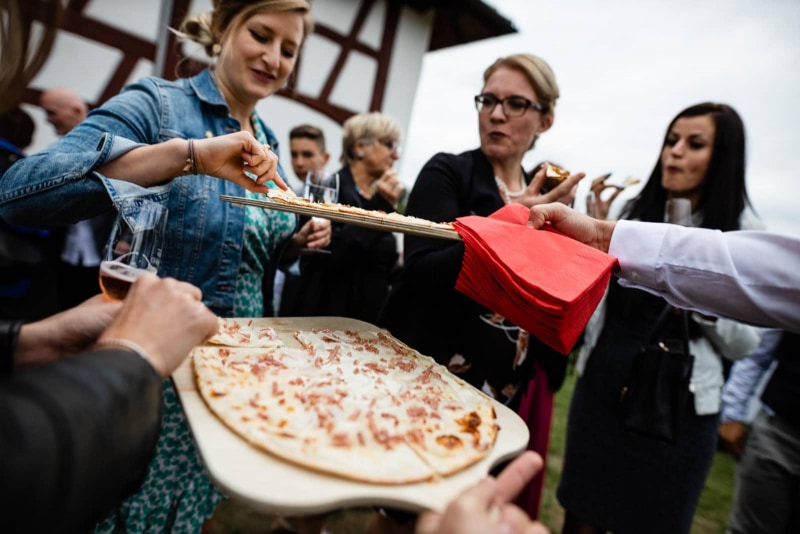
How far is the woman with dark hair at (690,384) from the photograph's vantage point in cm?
233

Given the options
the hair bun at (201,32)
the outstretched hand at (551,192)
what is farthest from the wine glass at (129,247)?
the outstretched hand at (551,192)

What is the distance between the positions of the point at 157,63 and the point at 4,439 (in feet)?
22.8

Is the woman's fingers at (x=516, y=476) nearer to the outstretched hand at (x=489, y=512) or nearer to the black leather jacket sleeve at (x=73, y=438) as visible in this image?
the outstretched hand at (x=489, y=512)

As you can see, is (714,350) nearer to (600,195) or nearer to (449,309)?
(600,195)

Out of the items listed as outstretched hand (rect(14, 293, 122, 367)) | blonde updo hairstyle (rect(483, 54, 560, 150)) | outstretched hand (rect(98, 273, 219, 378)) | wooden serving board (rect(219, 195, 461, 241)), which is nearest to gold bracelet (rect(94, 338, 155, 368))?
outstretched hand (rect(98, 273, 219, 378))

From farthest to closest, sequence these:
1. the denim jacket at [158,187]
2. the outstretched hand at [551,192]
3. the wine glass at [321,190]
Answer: the wine glass at [321,190]
the outstretched hand at [551,192]
the denim jacket at [158,187]

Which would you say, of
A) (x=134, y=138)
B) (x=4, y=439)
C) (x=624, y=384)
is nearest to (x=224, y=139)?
(x=134, y=138)

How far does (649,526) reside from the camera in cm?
236

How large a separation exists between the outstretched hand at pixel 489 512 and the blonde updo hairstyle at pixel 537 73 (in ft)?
6.28

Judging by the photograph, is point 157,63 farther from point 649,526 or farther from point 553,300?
point 649,526

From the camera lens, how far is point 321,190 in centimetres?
255

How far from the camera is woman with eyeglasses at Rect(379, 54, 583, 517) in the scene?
1.94m

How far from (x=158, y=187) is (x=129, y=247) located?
0.34 metres

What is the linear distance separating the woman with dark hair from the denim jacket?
2156 millimetres
